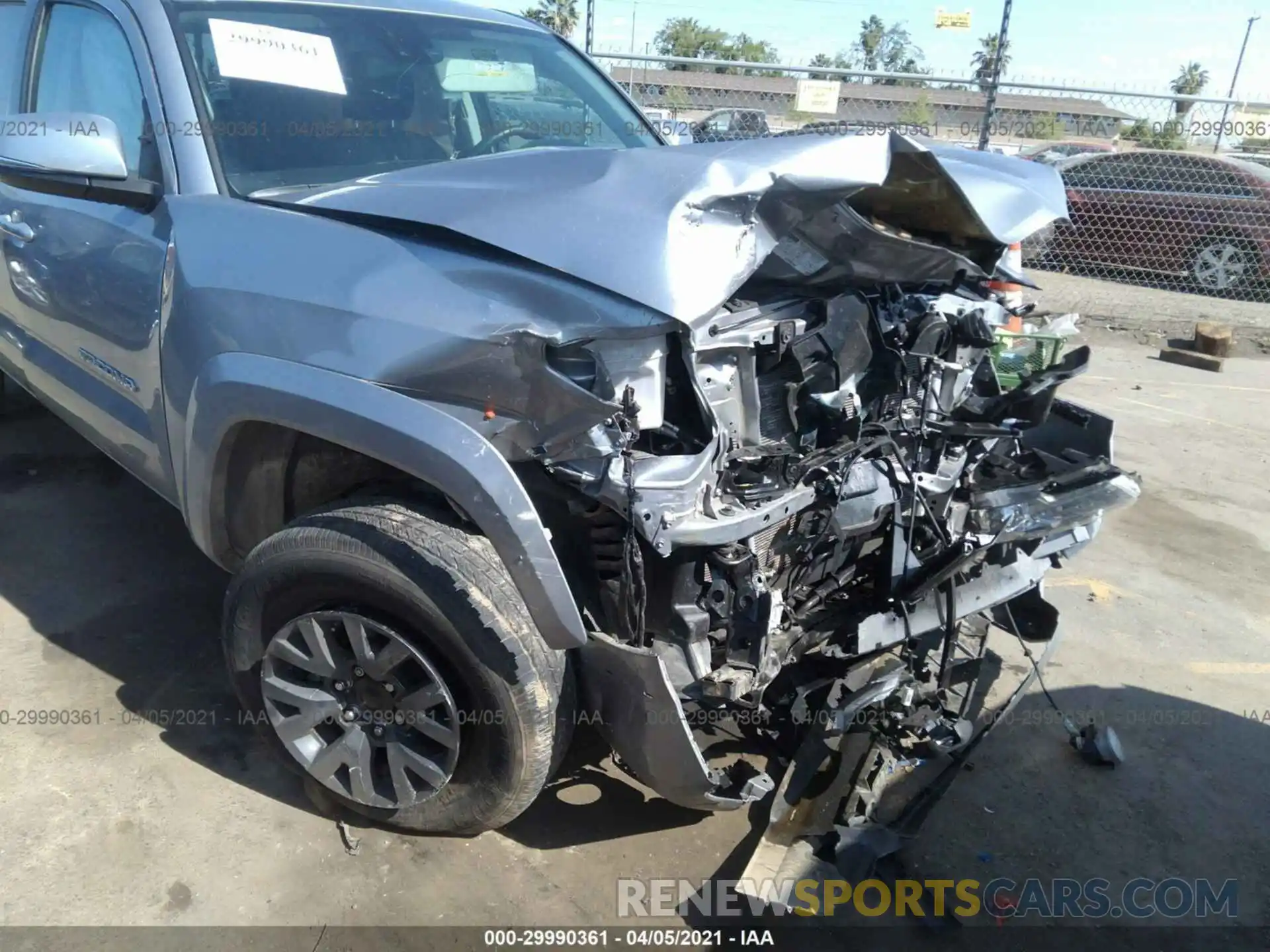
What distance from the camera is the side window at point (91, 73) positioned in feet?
9.28

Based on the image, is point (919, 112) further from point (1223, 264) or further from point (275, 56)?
point (275, 56)

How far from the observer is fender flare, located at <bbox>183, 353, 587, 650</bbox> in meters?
2.09

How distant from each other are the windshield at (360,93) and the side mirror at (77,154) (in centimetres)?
25

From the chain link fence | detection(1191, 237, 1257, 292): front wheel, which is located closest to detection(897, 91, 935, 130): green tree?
the chain link fence

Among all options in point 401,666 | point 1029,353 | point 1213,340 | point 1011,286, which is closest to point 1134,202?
point 1213,340

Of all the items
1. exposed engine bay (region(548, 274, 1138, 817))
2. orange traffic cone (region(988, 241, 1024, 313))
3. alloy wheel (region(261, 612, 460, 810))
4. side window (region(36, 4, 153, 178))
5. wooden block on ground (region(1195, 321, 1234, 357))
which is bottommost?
wooden block on ground (region(1195, 321, 1234, 357))

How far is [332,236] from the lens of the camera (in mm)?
2285

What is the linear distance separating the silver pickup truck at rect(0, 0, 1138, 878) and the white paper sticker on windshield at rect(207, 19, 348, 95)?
1 cm

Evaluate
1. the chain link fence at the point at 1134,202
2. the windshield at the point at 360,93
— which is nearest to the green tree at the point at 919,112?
the chain link fence at the point at 1134,202

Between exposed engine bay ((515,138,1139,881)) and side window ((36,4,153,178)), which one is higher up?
side window ((36,4,153,178))

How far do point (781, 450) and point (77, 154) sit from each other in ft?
6.75

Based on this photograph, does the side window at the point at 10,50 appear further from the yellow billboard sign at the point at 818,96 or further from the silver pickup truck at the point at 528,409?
the yellow billboard sign at the point at 818,96

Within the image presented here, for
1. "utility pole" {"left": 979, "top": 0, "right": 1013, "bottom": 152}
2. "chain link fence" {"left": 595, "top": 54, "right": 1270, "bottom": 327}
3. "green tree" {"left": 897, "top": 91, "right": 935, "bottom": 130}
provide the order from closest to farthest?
"utility pole" {"left": 979, "top": 0, "right": 1013, "bottom": 152}
"chain link fence" {"left": 595, "top": 54, "right": 1270, "bottom": 327}
"green tree" {"left": 897, "top": 91, "right": 935, "bottom": 130}

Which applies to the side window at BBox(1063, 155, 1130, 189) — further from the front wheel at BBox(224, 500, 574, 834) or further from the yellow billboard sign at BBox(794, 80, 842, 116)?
the front wheel at BBox(224, 500, 574, 834)
